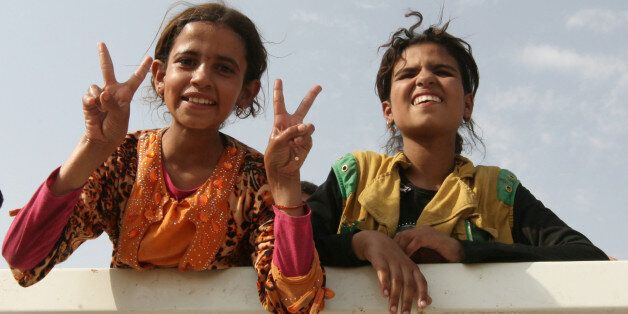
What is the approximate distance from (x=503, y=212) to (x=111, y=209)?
131 centimetres

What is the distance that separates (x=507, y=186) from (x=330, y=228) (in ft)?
2.13

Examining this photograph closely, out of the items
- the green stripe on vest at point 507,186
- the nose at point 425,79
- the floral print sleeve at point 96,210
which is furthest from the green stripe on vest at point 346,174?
the floral print sleeve at point 96,210

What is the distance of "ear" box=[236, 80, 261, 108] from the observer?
291cm

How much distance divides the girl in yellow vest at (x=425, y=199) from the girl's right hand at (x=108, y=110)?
71 cm

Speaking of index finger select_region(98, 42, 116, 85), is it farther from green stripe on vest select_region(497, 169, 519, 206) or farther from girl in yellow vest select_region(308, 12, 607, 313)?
green stripe on vest select_region(497, 169, 519, 206)

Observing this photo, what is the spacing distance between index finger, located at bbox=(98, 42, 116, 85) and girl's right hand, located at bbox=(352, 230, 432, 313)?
0.82 meters

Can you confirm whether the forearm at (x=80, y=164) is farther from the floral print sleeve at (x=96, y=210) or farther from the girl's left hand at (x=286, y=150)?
the girl's left hand at (x=286, y=150)

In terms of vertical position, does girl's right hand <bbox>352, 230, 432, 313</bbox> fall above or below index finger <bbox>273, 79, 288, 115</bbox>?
below

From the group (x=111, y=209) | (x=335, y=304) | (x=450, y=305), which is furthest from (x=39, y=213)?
(x=450, y=305)

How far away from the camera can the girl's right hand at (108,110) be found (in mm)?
2127

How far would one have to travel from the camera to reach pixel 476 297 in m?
2.10

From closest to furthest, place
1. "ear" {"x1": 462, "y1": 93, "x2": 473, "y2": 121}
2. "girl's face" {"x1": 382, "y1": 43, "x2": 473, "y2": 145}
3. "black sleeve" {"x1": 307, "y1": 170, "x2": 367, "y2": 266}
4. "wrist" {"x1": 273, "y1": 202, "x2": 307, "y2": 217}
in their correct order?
1. "wrist" {"x1": 273, "y1": 202, "x2": 307, "y2": 217}
2. "black sleeve" {"x1": 307, "y1": 170, "x2": 367, "y2": 266}
3. "girl's face" {"x1": 382, "y1": 43, "x2": 473, "y2": 145}
4. "ear" {"x1": 462, "y1": 93, "x2": 473, "y2": 121}

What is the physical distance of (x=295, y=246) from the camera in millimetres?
2184

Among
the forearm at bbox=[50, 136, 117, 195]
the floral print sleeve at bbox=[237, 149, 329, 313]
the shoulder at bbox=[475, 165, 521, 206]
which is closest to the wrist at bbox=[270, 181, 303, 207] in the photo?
the floral print sleeve at bbox=[237, 149, 329, 313]
